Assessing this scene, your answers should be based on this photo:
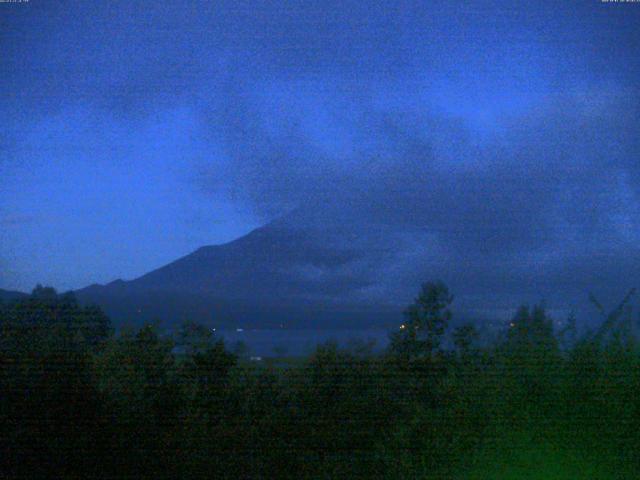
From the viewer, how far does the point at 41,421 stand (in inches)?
208

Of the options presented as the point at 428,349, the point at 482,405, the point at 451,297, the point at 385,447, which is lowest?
the point at 385,447

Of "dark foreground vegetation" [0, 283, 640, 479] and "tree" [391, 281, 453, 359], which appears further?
"tree" [391, 281, 453, 359]

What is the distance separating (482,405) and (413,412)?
563mm

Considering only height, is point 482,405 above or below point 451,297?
below

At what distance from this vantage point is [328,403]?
17.9 ft

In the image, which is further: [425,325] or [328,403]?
[425,325]

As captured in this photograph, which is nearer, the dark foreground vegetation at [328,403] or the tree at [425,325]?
the dark foreground vegetation at [328,403]

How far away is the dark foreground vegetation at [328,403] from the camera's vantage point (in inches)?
175

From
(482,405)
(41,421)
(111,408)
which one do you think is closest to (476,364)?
(482,405)

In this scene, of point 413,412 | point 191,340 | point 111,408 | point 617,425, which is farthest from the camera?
point 191,340

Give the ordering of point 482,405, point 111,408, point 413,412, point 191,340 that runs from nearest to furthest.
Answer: point 482,405, point 413,412, point 111,408, point 191,340

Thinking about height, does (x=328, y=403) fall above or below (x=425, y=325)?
below

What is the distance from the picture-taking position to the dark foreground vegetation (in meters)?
4.45

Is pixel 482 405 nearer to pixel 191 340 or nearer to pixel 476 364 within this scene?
pixel 476 364
